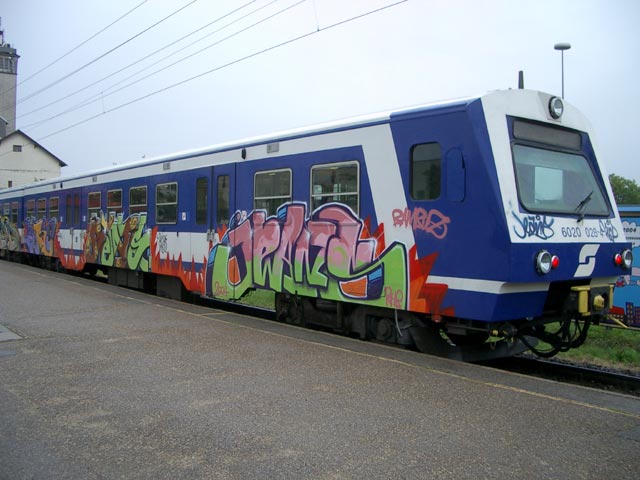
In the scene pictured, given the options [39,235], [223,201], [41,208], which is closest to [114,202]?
[223,201]

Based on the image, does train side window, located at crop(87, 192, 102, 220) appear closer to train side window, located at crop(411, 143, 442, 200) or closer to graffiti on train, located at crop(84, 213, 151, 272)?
graffiti on train, located at crop(84, 213, 151, 272)

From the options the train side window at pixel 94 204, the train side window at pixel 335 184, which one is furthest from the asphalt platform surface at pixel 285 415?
the train side window at pixel 94 204

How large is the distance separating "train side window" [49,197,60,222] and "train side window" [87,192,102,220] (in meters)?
2.89

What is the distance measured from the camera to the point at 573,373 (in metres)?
7.18

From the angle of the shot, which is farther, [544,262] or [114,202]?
[114,202]

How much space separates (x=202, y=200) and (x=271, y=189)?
230 centimetres

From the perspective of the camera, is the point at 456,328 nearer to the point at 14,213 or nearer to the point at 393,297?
the point at 393,297

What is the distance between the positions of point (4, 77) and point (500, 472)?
282 ft

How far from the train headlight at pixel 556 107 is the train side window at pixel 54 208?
52.2 feet

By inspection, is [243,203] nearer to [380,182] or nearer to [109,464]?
[380,182]

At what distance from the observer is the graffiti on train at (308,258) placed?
717 centimetres

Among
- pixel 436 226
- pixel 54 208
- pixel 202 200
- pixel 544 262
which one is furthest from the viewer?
pixel 54 208

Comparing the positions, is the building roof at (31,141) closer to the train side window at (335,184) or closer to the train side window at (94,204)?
the train side window at (94,204)

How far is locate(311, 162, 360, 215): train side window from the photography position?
750 cm
